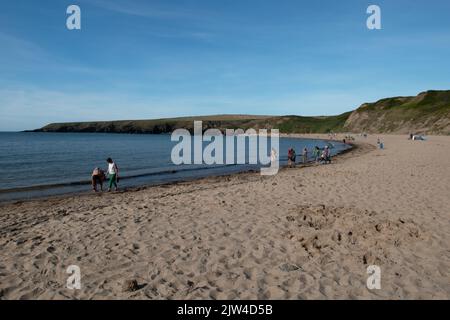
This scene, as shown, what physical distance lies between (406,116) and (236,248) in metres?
119

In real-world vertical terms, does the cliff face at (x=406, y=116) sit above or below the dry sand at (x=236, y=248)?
above

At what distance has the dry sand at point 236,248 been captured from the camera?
263 inches

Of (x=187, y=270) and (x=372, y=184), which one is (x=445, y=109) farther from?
(x=187, y=270)

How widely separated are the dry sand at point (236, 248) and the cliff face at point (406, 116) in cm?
8981

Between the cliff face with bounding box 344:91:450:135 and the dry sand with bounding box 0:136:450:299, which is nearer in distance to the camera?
the dry sand with bounding box 0:136:450:299

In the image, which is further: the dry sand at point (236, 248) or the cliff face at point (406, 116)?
the cliff face at point (406, 116)

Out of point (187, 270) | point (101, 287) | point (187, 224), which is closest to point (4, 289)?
point (101, 287)

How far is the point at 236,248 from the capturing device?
349 inches

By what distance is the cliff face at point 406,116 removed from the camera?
94.6 metres

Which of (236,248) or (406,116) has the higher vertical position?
(406,116)

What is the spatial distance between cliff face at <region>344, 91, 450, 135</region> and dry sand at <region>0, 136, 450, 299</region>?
3536 inches

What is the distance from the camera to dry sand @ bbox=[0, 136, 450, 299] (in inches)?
263

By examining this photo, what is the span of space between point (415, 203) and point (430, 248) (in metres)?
5.18

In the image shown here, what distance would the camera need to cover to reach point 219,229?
1050 centimetres
